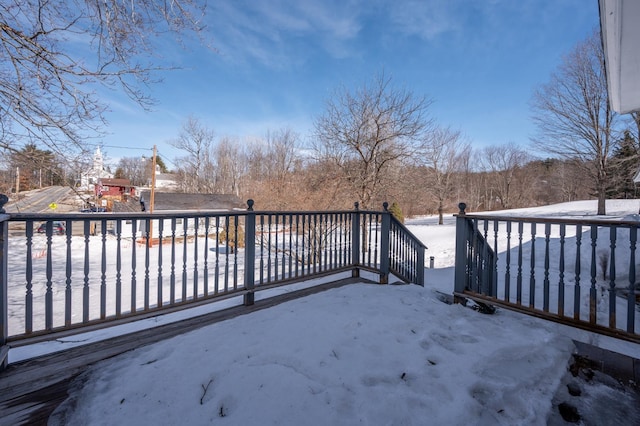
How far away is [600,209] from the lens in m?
15.7

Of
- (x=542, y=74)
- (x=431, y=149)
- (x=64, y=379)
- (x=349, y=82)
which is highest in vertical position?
(x=542, y=74)

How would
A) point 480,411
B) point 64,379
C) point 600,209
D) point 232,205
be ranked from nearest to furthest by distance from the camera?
point 480,411 < point 64,379 < point 600,209 < point 232,205

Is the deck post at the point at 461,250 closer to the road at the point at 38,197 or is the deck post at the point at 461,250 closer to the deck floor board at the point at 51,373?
the deck floor board at the point at 51,373

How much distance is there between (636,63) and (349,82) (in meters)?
10.3

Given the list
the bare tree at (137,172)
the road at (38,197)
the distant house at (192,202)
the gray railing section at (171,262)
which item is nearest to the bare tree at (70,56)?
the road at (38,197)

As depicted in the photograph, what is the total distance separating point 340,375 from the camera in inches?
65.9

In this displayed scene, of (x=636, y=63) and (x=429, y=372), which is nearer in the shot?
(x=429, y=372)

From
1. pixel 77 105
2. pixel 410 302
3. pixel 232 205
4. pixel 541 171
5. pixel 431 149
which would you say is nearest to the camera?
pixel 410 302

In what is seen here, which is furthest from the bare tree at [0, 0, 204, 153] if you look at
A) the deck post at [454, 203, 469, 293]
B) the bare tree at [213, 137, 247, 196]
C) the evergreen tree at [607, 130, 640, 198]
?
the bare tree at [213, 137, 247, 196]

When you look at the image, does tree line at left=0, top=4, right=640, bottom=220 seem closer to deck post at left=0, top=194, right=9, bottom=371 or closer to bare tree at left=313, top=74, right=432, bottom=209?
bare tree at left=313, top=74, right=432, bottom=209

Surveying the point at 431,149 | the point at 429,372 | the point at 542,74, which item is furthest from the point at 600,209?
the point at 429,372

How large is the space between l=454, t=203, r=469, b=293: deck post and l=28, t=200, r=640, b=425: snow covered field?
0.47 metres

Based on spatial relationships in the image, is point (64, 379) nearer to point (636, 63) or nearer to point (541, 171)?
point (636, 63)

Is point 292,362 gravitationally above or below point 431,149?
below
